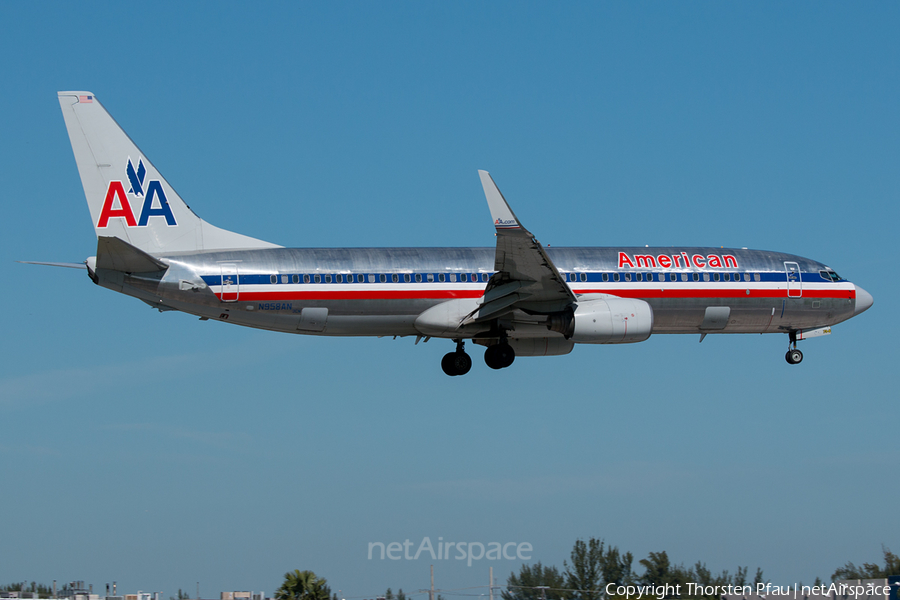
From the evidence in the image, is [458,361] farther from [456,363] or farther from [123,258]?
[123,258]

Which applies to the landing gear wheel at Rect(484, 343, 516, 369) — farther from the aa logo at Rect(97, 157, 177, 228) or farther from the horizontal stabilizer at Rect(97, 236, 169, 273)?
the aa logo at Rect(97, 157, 177, 228)

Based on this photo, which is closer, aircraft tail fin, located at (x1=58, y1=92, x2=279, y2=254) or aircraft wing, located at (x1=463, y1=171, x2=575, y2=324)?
aircraft wing, located at (x1=463, y1=171, x2=575, y2=324)

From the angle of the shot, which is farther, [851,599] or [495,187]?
[851,599]

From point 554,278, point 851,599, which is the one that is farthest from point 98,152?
point 851,599

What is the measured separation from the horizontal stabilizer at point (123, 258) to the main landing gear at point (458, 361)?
37.6 feet

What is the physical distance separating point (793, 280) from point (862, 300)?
411 cm

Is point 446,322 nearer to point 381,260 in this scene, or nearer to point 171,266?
point 381,260

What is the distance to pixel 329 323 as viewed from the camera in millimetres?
37469

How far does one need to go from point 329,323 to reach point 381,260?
2.93m

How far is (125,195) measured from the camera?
125ft

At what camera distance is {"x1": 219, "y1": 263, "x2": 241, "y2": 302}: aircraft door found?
36219 mm

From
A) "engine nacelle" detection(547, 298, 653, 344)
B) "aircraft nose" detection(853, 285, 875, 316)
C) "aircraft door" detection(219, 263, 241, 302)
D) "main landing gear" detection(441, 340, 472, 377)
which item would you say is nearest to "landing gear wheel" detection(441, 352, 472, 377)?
"main landing gear" detection(441, 340, 472, 377)

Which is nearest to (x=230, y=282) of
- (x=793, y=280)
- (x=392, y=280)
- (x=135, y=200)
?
(x=135, y=200)

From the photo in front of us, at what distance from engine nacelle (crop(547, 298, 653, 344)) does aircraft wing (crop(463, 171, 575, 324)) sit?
25.1 inches
